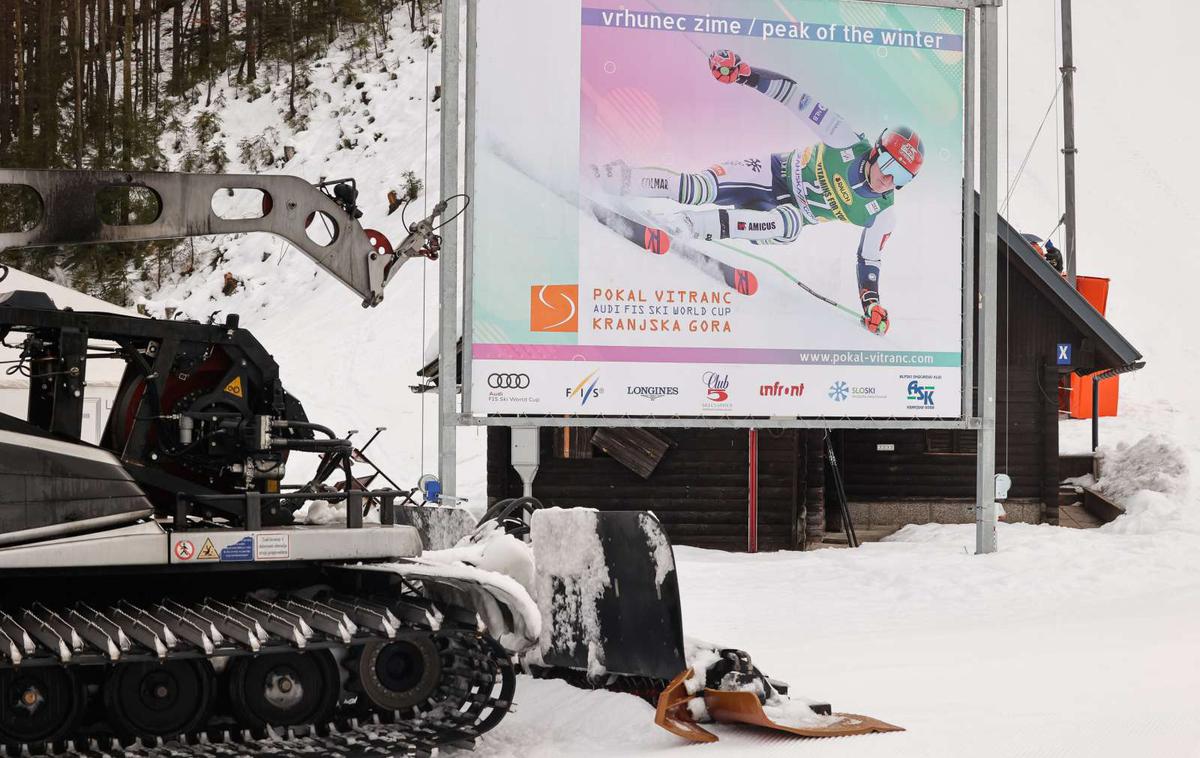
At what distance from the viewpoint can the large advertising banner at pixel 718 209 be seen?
13352 mm

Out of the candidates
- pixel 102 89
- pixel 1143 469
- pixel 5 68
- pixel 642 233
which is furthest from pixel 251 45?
pixel 642 233

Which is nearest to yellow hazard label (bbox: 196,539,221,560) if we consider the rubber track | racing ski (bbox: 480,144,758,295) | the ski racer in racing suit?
the rubber track

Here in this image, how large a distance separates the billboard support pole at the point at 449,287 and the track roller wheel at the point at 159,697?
7136mm

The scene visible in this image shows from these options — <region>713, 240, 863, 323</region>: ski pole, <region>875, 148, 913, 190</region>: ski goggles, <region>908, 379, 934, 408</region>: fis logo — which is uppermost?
<region>875, 148, 913, 190</region>: ski goggles

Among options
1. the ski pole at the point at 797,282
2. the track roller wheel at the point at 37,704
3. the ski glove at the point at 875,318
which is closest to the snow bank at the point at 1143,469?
the ski glove at the point at 875,318

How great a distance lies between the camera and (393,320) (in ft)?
128

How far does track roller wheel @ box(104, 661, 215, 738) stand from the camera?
5848 mm

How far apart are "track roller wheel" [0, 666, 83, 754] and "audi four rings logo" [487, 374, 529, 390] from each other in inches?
302

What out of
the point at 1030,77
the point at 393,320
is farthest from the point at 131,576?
the point at 1030,77

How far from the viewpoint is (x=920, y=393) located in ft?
47.3

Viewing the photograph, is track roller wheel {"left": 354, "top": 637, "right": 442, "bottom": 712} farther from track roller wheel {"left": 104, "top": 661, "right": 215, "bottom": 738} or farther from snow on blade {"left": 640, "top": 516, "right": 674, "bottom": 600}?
snow on blade {"left": 640, "top": 516, "right": 674, "bottom": 600}

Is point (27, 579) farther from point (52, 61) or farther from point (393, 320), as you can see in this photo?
point (52, 61)

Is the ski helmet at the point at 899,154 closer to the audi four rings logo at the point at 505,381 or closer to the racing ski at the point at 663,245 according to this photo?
the racing ski at the point at 663,245

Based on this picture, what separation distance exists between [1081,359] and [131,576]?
55.6 ft
